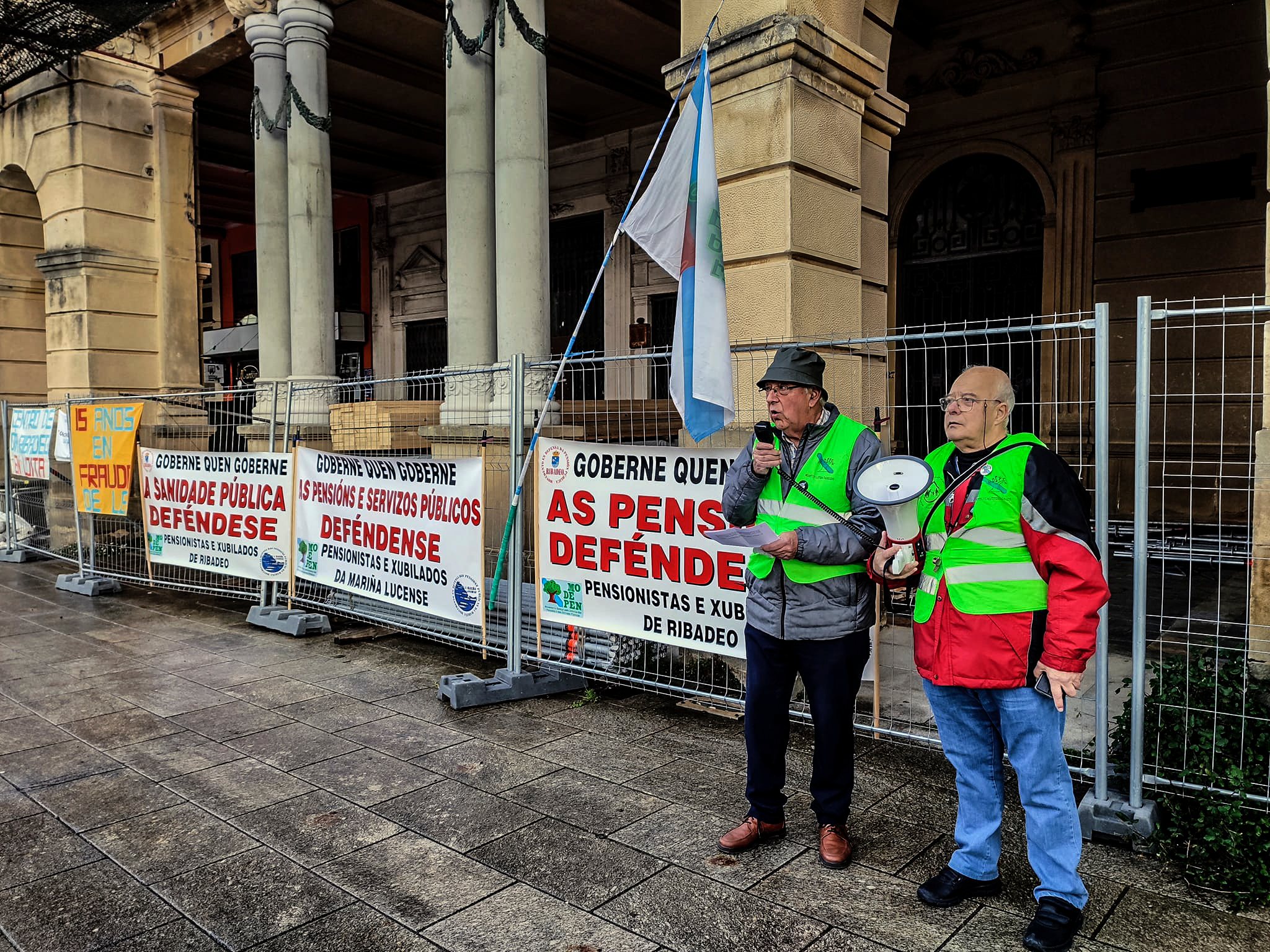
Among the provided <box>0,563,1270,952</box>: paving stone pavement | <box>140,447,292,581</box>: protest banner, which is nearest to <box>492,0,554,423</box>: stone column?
<box>140,447,292,581</box>: protest banner

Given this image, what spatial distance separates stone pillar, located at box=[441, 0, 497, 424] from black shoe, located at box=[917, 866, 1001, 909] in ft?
22.4

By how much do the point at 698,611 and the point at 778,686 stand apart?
54.9 inches

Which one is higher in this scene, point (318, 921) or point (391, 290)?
point (391, 290)

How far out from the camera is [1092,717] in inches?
202

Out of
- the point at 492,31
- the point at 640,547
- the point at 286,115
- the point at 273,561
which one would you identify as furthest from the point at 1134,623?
the point at 286,115

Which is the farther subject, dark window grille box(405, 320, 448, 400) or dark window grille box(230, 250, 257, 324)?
dark window grille box(230, 250, 257, 324)

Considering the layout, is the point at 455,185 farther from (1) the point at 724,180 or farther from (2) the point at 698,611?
(2) the point at 698,611

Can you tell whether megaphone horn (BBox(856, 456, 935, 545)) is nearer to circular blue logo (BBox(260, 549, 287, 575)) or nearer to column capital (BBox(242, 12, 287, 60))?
circular blue logo (BBox(260, 549, 287, 575))

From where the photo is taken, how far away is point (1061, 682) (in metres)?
2.97

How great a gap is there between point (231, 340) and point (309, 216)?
42.5 ft

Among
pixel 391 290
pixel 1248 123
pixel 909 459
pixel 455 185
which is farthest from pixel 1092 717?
pixel 391 290

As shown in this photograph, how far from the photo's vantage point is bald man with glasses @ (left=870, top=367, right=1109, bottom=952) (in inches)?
117

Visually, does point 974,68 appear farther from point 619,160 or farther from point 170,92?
point 170,92

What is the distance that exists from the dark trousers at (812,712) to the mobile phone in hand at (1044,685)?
743 millimetres
